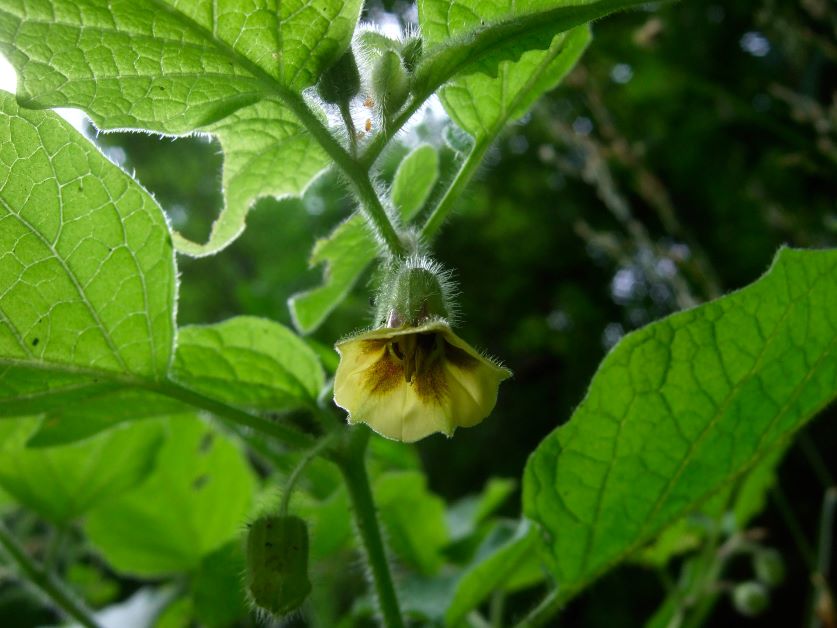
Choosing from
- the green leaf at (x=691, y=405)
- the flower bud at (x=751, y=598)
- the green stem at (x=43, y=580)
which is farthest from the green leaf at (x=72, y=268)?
the flower bud at (x=751, y=598)

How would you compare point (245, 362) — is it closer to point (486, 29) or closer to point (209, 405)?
point (209, 405)

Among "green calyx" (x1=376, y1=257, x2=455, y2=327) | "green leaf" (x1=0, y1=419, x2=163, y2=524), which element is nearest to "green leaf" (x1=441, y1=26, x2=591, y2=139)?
"green calyx" (x1=376, y1=257, x2=455, y2=327)

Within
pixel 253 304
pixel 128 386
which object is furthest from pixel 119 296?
pixel 253 304

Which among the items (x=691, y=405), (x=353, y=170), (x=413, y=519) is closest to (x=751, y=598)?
(x=413, y=519)

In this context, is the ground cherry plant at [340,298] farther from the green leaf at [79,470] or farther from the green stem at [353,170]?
the green leaf at [79,470]

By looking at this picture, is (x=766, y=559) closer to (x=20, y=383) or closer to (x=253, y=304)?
(x=253, y=304)
